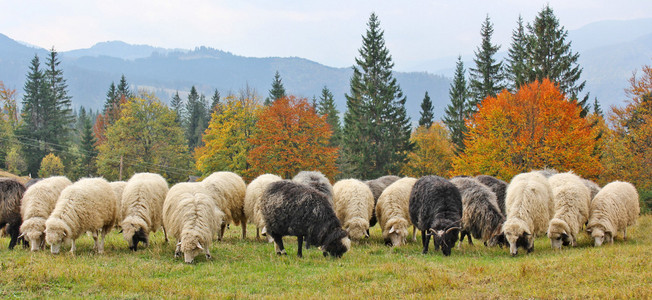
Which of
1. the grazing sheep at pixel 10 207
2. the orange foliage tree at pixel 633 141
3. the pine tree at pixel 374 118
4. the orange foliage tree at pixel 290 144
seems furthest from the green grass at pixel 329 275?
the pine tree at pixel 374 118

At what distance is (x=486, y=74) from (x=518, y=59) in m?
3.82

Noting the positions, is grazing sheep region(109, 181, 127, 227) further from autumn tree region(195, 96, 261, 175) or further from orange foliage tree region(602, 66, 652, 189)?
orange foliage tree region(602, 66, 652, 189)

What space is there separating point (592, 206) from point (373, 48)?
138ft

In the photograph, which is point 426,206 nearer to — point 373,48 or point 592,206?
point 592,206

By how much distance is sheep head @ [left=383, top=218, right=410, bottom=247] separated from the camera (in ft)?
51.5

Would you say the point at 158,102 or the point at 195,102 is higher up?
the point at 195,102

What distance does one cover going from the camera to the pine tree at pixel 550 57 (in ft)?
144

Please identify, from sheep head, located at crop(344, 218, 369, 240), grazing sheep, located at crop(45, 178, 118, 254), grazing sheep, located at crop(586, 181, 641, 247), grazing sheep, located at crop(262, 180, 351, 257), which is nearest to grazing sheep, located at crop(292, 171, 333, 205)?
sheep head, located at crop(344, 218, 369, 240)

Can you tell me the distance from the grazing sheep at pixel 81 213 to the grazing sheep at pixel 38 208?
575mm

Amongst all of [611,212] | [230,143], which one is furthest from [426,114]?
[611,212]

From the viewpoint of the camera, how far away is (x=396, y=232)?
15.7 meters

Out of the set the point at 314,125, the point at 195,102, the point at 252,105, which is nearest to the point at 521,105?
the point at 314,125

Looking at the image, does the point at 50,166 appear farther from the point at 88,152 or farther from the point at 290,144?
the point at 290,144

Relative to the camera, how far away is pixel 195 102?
93.6 metres
